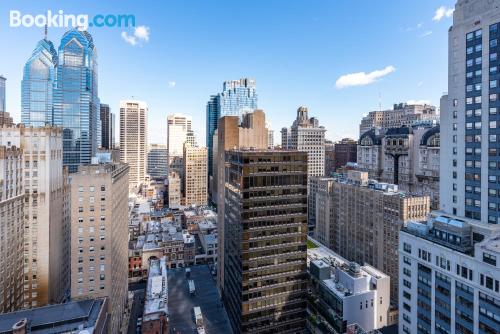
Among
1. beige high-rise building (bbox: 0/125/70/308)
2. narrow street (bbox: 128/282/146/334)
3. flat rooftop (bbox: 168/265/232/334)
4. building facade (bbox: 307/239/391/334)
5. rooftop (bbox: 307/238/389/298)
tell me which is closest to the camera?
building facade (bbox: 307/239/391/334)

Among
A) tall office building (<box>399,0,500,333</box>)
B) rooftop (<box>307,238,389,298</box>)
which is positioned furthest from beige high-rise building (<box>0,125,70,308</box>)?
tall office building (<box>399,0,500,333</box>)

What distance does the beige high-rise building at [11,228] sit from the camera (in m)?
77.6

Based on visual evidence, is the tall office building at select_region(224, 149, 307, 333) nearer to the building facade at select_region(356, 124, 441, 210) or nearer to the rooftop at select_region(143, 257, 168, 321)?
the rooftop at select_region(143, 257, 168, 321)

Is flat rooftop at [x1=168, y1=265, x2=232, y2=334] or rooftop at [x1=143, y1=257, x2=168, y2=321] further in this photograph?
flat rooftop at [x1=168, y1=265, x2=232, y2=334]

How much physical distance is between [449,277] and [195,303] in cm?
7502

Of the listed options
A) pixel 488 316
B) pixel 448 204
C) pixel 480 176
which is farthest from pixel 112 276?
pixel 480 176

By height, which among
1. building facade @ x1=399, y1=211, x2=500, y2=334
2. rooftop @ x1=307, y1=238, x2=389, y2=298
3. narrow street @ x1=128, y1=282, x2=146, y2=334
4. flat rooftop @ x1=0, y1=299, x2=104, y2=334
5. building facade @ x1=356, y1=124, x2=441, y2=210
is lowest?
narrow street @ x1=128, y1=282, x2=146, y2=334

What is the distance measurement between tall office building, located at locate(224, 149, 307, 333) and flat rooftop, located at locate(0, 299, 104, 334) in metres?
34.9

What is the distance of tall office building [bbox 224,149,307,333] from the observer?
80.1 metres

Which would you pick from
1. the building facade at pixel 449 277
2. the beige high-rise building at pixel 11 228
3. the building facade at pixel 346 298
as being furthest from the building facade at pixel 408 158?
the beige high-rise building at pixel 11 228

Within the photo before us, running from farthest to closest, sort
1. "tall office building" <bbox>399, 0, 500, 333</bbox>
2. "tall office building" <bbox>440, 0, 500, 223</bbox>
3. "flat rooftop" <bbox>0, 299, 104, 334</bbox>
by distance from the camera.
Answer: "tall office building" <bbox>440, 0, 500, 223</bbox>, "flat rooftop" <bbox>0, 299, 104, 334</bbox>, "tall office building" <bbox>399, 0, 500, 333</bbox>

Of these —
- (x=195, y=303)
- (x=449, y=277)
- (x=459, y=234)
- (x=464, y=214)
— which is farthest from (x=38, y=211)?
(x=464, y=214)

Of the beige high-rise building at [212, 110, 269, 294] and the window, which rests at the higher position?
the beige high-rise building at [212, 110, 269, 294]

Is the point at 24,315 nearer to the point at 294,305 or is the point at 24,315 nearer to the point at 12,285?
the point at 12,285
